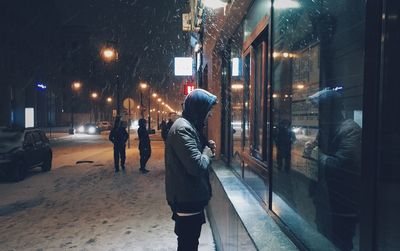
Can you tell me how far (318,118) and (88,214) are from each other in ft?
19.0

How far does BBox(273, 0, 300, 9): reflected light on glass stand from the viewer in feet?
11.3

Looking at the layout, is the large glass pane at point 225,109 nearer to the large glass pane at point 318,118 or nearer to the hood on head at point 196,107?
the large glass pane at point 318,118

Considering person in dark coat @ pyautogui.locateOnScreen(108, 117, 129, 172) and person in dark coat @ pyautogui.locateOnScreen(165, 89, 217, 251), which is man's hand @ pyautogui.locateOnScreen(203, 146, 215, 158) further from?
person in dark coat @ pyautogui.locateOnScreen(108, 117, 129, 172)

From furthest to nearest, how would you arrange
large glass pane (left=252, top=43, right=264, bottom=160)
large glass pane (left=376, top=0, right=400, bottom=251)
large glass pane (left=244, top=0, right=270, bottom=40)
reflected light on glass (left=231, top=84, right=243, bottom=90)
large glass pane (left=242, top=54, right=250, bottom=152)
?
reflected light on glass (left=231, top=84, right=243, bottom=90)
large glass pane (left=242, top=54, right=250, bottom=152)
large glass pane (left=252, top=43, right=264, bottom=160)
large glass pane (left=244, top=0, right=270, bottom=40)
large glass pane (left=376, top=0, right=400, bottom=251)

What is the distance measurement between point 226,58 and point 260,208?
13.8ft

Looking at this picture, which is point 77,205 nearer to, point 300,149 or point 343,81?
point 300,149

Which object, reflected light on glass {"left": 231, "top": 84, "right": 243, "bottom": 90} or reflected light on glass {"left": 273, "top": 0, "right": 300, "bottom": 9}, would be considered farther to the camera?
reflected light on glass {"left": 231, "top": 84, "right": 243, "bottom": 90}

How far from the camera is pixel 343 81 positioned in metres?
2.42

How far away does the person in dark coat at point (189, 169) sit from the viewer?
302 cm

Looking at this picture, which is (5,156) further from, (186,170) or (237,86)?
(186,170)

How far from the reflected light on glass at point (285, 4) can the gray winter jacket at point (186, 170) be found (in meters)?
1.47

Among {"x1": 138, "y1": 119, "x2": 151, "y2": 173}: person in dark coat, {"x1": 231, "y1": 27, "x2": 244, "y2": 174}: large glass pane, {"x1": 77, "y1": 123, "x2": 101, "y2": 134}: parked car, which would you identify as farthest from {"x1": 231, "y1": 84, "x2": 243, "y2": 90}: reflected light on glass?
{"x1": 77, "y1": 123, "x2": 101, "y2": 134}: parked car

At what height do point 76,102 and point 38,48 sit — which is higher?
point 38,48

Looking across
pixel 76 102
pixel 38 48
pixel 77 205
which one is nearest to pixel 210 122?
pixel 77 205
